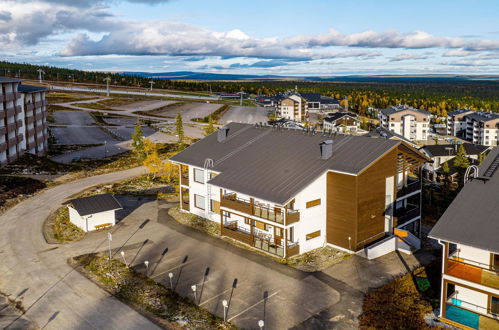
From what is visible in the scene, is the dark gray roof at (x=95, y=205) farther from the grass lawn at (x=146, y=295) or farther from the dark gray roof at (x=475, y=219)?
the dark gray roof at (x=475, y=219)

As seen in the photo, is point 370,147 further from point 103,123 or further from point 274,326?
point 103,123

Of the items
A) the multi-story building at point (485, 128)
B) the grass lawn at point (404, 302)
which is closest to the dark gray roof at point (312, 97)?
the multi-story building at point (485, 128)

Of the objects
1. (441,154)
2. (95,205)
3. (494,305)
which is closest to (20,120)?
(95,205)

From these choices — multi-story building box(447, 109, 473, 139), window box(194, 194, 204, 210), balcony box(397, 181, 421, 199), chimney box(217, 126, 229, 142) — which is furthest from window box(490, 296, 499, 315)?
multi-story building box(447, 109, 473, 139)

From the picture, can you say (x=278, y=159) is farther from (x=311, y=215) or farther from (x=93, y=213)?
(x=93, y=213)

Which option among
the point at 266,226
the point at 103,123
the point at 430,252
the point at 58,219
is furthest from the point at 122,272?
the point at 103,123
